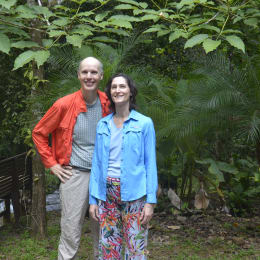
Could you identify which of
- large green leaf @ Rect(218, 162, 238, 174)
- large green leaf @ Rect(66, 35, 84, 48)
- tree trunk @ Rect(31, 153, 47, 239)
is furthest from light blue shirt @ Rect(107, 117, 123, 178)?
large green leaf @ Rect(218, 162, 238, 174)

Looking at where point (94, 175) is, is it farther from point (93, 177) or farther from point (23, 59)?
point (23, 59)

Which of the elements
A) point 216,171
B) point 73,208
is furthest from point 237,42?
point 216,171

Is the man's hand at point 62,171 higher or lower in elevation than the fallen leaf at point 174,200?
higher

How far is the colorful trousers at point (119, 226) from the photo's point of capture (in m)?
2.56

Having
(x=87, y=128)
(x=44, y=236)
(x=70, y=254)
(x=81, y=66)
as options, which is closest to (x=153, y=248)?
(x=44, y=236)

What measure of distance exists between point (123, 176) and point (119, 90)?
22.4 inches

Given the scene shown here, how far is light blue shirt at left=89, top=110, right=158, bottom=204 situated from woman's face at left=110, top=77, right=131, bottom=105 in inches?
5.0

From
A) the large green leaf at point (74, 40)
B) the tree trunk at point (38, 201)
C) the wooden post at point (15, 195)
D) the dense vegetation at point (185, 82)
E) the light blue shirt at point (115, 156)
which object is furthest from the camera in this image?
the wooden post at point (15, 195)

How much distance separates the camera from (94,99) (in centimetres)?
293

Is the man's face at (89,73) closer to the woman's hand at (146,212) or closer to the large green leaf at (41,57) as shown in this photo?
the large green leaf at (41,57)

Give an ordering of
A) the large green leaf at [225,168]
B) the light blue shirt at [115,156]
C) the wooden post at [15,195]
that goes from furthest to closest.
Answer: the wooden post at [15,195]
the large green leaf at [225,168]
the light blue shirt at [115,156]

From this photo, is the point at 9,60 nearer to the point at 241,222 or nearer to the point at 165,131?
the point at 165,131

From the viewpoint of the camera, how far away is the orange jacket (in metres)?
2.87

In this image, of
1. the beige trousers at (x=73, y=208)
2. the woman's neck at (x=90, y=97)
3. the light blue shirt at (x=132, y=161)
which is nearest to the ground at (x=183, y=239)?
the beige trousers at (x=73, y=208)
